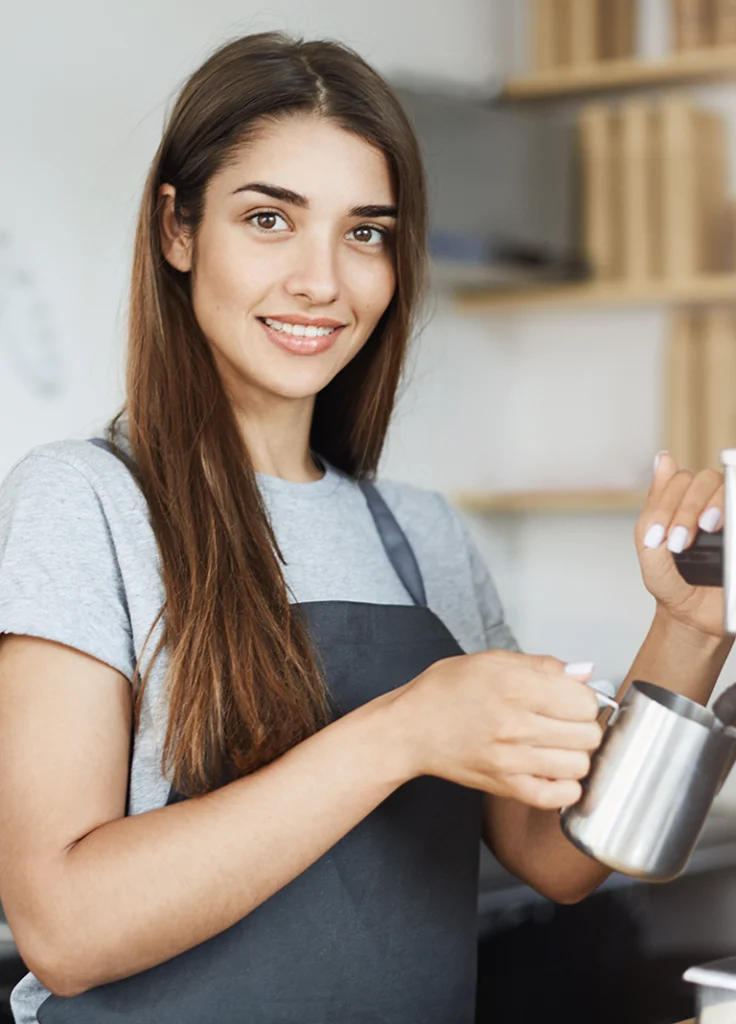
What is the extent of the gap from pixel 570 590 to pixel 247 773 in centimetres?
231

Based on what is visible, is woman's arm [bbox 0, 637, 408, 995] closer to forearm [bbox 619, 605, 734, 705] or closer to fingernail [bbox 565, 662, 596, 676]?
fingernail [bbox 565, 662, 596, 676]

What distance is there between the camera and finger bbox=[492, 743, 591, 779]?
3.18 ft

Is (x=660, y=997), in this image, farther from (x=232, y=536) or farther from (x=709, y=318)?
(x=709, y=318)

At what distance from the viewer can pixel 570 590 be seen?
3.38 metres

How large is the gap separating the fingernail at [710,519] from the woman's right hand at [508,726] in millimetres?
234

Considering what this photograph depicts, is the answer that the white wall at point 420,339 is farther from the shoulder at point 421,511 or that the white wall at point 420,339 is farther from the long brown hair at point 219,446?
the long brown hair at point 219,446

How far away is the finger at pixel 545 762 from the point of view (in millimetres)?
968

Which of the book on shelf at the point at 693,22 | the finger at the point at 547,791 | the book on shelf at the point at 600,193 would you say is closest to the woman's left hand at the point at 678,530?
the finger at the point at 547,791

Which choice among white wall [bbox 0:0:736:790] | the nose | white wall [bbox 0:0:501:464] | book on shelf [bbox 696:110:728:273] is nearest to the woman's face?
the nose

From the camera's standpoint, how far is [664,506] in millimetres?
1181

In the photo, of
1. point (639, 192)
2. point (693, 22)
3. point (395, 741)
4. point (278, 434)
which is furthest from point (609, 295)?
point (395, 741)

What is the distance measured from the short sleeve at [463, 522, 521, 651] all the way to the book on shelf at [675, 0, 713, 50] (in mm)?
1896

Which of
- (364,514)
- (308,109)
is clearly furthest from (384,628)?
(308,109)

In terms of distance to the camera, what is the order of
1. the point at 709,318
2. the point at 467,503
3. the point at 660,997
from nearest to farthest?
the point at 660,997
the point at 709,318
the point at 467,503
